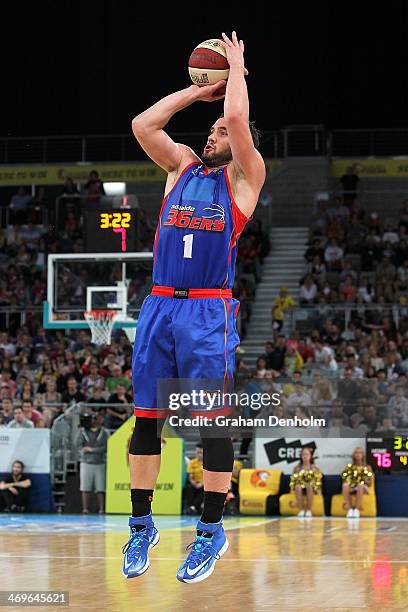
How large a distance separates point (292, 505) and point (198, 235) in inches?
498

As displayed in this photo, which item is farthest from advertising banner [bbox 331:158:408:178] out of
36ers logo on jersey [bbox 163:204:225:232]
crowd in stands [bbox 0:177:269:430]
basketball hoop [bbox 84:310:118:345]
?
36ers logo on jersey [bbox 163:204:225:232]

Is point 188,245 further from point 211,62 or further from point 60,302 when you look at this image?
point 60,302

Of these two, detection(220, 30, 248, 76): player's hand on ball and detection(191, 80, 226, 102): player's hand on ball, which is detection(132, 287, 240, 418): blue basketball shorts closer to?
detection(191, 80, 226, 102): player's hand on ball

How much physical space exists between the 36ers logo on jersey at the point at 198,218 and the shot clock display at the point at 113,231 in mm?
11709

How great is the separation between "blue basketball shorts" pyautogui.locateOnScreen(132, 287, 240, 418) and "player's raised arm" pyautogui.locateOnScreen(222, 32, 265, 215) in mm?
807

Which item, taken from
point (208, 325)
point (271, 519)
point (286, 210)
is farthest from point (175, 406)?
point (286, 210)

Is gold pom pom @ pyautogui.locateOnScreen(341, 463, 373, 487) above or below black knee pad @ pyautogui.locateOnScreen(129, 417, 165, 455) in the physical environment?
below

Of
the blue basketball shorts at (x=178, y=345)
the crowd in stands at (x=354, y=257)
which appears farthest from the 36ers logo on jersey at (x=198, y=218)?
the crowd in stands at (x=354, y=257)

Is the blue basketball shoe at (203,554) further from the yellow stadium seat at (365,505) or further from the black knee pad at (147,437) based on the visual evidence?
the yellow stadium seat at (365,505)

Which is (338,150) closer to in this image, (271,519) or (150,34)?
(150,34)

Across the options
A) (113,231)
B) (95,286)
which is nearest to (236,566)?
(113,231)

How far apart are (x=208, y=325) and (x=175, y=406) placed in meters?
0.54

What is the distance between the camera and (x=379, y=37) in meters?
31.1

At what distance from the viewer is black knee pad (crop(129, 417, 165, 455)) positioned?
7.09m
